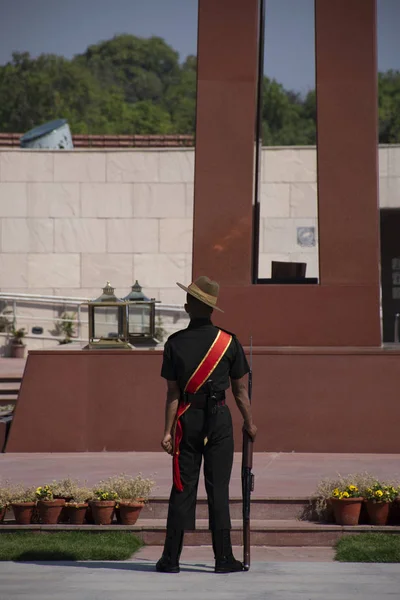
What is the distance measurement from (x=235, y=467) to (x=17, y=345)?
13647mm

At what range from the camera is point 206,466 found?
22.7 feet

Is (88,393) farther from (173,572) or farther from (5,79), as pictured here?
(5,79)

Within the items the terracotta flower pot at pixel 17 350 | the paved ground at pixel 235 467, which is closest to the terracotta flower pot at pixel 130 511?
the paved ground at pixel 235 467

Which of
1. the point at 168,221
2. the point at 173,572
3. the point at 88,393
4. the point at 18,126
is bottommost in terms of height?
the point at 173,572

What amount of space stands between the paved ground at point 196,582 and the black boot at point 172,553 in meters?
0.08

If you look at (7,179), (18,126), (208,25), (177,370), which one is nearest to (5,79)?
(18,126)

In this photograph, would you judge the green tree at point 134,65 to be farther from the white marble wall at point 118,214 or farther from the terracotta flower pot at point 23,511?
the terracotta flower pot at point 23,511

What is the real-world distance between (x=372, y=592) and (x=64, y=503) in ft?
9.27

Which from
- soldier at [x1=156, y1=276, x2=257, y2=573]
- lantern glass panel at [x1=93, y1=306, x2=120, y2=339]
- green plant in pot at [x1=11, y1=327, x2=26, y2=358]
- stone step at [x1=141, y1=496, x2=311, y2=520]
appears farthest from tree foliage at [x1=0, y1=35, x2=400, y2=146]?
soldier at [x1=156, y1=276, x2=257, y2=573]

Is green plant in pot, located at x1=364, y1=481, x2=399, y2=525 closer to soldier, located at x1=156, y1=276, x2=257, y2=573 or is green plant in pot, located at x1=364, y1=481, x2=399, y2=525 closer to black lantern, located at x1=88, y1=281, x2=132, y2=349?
soldier, located at x1=156, y1=276, x2=257, y2=573

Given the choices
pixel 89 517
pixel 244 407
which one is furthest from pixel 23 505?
pixel 244 407

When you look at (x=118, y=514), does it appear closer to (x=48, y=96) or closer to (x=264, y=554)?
(x=264, y=554)

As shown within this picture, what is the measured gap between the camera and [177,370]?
695cm

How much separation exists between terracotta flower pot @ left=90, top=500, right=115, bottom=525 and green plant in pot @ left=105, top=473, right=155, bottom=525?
0.06 meters
